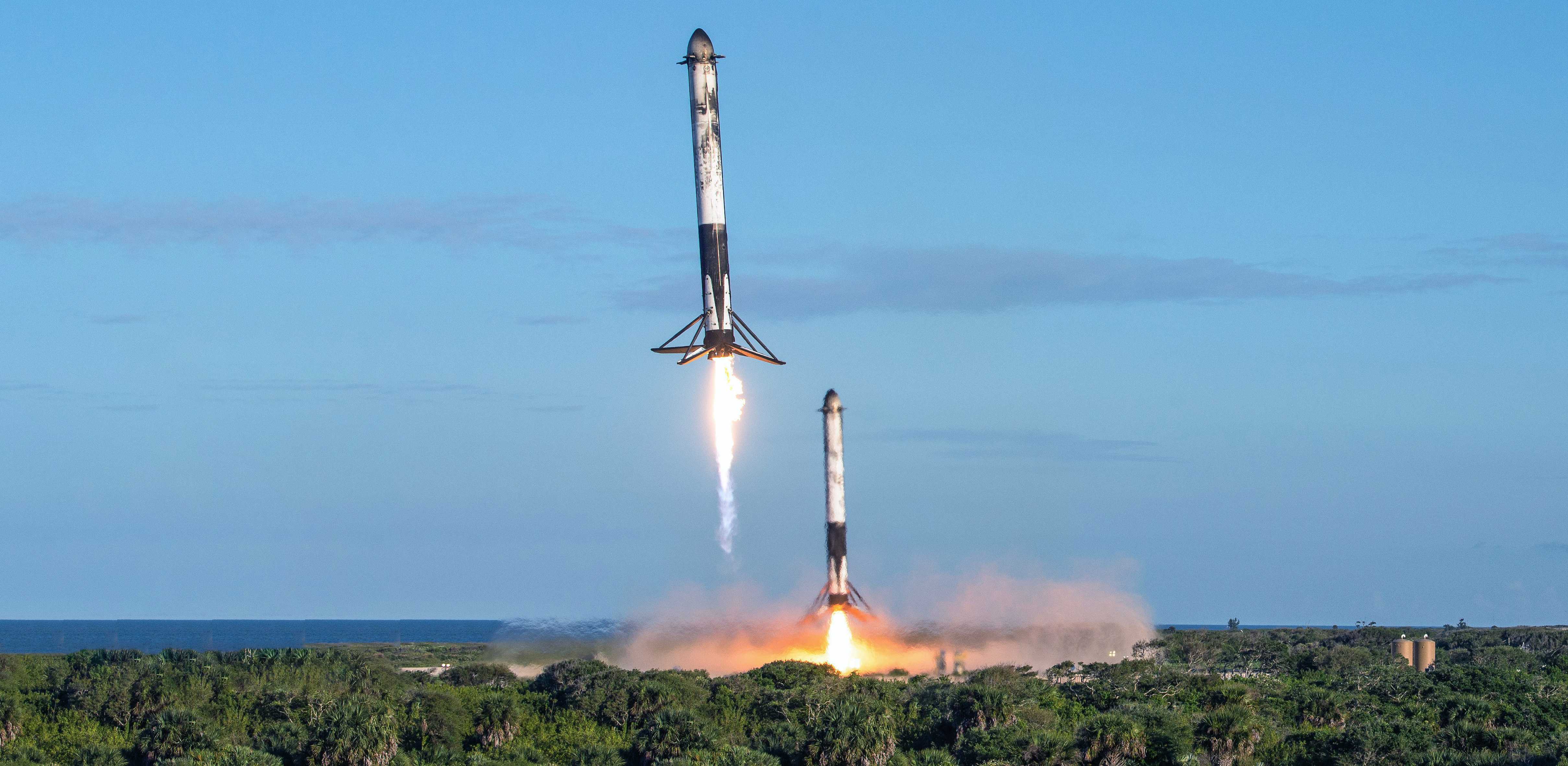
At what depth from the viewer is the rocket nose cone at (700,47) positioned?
7394cm

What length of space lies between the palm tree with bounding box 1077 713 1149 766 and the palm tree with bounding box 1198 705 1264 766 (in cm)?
307

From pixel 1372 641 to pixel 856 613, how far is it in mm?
91949

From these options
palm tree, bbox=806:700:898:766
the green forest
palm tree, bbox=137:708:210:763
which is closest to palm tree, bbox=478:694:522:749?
→ the green forest

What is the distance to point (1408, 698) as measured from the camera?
95438mm

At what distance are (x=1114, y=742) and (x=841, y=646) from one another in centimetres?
3995

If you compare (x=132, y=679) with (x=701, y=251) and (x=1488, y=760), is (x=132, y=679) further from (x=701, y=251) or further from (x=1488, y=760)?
(x=1488, y=760)

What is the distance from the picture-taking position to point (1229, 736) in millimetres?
69750

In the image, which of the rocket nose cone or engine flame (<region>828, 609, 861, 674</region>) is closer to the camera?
the rocket nose cone

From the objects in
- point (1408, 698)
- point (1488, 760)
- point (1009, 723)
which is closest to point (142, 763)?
point (1009, 723)

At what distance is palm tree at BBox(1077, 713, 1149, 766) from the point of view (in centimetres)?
6688

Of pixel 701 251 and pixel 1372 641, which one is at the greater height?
pixel 701 251

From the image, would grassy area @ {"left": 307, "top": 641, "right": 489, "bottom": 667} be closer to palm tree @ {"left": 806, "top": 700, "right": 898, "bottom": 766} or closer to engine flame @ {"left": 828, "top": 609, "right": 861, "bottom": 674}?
engine flame @ {"left": 828, "top": 609, "right": 861, "bottom": 674}

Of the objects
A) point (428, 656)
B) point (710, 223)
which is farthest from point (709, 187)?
point (428, 656)

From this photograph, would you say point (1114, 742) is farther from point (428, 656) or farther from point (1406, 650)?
point (428, 656)
